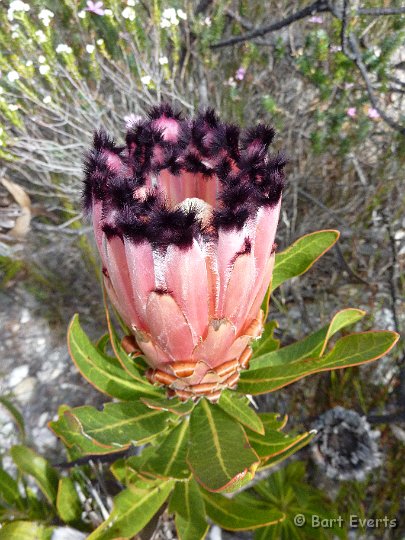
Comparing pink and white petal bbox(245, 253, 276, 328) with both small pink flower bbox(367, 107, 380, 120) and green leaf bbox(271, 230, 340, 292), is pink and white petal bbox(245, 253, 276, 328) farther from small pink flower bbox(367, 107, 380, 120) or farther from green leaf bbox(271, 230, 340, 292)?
small pink flower bbox(367, 107, 380, 120)

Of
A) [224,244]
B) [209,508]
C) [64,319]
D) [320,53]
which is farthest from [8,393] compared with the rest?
[320,53]

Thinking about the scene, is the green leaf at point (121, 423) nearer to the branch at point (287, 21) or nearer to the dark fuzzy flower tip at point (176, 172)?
the dark fuzzy flower tip at point (176, 172)

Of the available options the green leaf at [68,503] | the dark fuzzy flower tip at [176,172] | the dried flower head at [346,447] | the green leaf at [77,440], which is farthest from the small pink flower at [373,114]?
the green leaf at [68,503]

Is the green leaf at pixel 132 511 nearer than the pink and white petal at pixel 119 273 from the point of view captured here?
No

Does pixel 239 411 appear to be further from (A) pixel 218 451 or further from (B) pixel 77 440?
(B) pixel 77 440

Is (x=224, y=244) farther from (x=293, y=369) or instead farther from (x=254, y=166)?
(x=293, y=369)

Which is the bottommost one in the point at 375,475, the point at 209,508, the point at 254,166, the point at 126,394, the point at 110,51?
the point at 375,475

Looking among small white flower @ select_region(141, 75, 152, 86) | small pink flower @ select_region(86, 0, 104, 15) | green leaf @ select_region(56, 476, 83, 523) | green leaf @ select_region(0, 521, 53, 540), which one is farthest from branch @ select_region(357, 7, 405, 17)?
green leaf @ select_region(0, 521, 53, 540)
